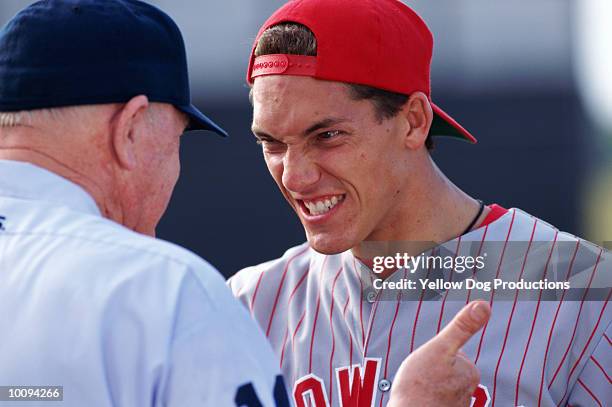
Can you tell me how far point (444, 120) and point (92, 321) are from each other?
1714 millimetres

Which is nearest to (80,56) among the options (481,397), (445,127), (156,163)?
(156,163)

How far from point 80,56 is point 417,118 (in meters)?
1.30

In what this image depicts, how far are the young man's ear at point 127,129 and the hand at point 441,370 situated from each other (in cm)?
74

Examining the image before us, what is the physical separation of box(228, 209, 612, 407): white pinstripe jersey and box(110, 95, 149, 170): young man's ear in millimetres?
1120

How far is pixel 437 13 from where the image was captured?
1297 centimetres

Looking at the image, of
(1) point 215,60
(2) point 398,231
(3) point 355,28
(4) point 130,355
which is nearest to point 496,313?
(2) point 398,231

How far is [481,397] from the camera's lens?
9.11ft

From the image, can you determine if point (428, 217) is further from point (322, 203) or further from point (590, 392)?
point (590, 392)

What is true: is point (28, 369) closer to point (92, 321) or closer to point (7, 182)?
point (92, 321)

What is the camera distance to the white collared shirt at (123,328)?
1769mm

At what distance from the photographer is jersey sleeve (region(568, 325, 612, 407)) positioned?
2709mm

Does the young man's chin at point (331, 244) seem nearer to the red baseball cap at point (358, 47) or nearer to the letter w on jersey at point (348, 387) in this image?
the letter w on jersey at point (348, 387)

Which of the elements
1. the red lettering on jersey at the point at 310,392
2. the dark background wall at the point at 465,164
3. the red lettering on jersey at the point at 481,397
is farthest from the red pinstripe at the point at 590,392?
the dark background wall at the point at 465,164

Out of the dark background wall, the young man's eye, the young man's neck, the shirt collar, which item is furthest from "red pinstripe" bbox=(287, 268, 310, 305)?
the dark background wall
